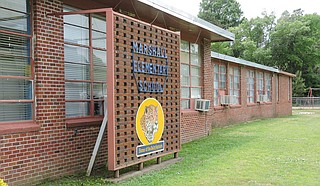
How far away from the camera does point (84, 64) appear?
26.5 feet

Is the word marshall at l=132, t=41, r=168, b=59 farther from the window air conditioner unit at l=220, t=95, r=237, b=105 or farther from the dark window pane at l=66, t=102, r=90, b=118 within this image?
the window air conditioner unit at l=220, t=95, r=237, b=105

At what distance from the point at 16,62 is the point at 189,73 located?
7378 mm

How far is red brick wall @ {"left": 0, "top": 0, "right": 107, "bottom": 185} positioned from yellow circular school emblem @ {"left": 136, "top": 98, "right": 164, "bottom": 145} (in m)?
1.21

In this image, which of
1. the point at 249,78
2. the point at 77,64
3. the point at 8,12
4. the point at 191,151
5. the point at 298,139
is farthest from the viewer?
the point at 249,78

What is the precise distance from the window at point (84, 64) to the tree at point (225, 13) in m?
56.3

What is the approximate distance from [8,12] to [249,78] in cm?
1714

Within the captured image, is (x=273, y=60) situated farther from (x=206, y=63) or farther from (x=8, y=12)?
(x=8, y=12)

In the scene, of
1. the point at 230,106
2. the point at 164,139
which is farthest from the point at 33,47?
the point at 230,106

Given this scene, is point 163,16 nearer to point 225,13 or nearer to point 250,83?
point 250,83

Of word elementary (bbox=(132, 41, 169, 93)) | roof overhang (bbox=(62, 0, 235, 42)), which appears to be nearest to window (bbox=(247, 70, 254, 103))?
roof overhang (bbox=(62, 0, 235, 42))

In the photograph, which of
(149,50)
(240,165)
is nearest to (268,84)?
(240,165)

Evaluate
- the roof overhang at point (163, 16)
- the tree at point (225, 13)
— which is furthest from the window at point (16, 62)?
the tree at point (225, 13)

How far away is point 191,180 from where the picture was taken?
6.86m

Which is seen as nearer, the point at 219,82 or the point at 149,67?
the point at 149,67
